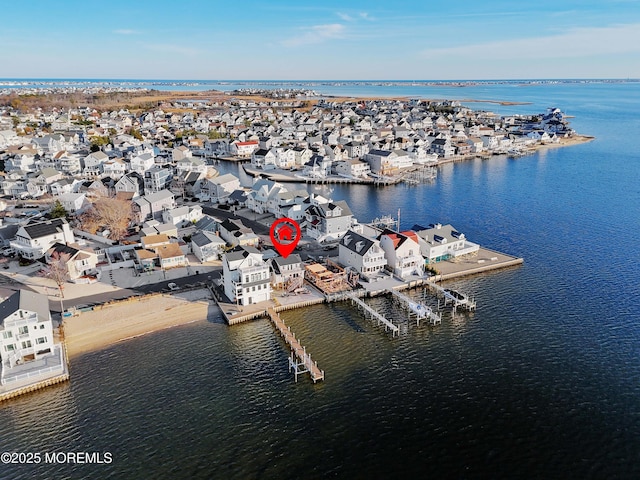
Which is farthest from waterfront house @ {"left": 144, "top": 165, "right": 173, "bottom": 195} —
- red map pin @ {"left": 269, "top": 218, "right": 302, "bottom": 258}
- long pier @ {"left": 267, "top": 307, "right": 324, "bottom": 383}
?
long pier @ {"left": 267, "top": 307, "right": 324, "bottom": 383}

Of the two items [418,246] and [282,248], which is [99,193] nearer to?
[282,248]

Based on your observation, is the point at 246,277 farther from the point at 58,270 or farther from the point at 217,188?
the point at 217,188

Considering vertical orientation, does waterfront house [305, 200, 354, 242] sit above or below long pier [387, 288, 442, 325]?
above

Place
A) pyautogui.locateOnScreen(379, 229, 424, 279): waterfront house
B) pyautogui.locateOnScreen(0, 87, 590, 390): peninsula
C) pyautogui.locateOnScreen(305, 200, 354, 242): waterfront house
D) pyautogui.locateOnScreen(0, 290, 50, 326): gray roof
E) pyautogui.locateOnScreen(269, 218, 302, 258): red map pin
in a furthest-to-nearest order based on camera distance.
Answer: pyautogui.locateOnScreen(305, 200, 354, 242): waterfront house < pyautogui.locateOnScreen(269, 218, 302, 258): red map pin < pyautogui.locateOnScreen(379, 229, 424, 279): waterfront house < pyautogui.locateOnScreen(0, 87, 590, 390): peninsula < pyautogui.locateOnScreen(0, 290, 50, 326): gray roof

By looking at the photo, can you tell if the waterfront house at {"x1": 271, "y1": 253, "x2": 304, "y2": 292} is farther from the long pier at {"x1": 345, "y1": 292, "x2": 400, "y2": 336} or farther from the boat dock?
the boat dock

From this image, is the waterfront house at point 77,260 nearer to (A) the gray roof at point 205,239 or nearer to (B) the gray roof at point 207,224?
(A) the gray roof at point 205,239

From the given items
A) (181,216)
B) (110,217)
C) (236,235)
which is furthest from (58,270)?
(181,216)
